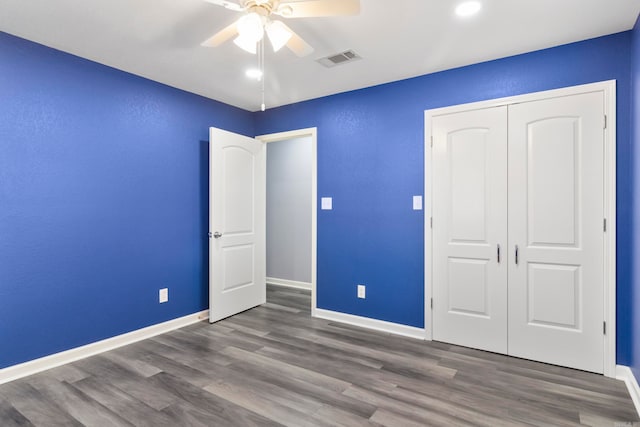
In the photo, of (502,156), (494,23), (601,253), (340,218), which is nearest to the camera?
(494,23)

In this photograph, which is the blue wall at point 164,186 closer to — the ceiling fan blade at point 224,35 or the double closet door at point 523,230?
the double closet door at point 523,230

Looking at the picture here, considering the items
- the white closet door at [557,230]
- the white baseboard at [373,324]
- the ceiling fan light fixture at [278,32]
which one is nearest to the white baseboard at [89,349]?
the white baseboard at [373,324]

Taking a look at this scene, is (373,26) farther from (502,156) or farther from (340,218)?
(340,218)

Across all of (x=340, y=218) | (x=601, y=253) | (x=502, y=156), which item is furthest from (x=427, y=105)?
(x=601, y=253)

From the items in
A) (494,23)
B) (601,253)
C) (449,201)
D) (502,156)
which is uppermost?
(494,23)

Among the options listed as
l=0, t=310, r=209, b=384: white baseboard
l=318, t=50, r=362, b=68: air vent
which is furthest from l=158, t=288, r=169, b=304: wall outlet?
l=318, t=50, r=362, b=68: air vent

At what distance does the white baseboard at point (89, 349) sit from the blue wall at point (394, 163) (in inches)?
60.4

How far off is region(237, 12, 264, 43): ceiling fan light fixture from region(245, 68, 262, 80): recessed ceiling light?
1.31 meters

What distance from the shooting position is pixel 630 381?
2332 millimetres

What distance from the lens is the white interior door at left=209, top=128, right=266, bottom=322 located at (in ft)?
12.2

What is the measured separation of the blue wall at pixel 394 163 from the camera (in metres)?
2.48

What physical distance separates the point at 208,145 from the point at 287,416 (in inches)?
116

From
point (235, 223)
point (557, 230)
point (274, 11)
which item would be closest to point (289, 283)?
point (235, 223)

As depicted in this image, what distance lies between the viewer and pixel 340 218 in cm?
379
